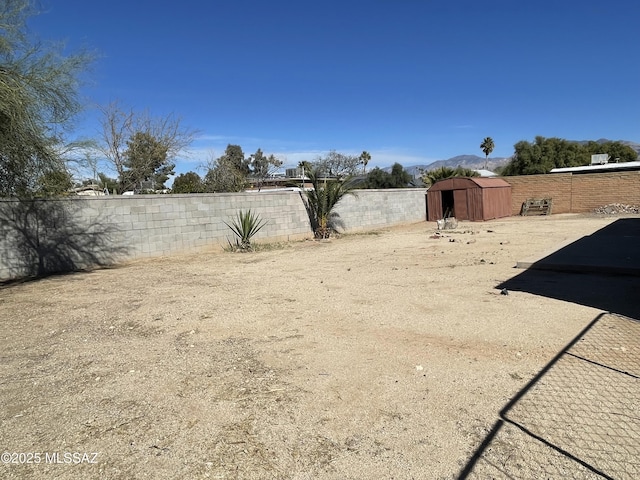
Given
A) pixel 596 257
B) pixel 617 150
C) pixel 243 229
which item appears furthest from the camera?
pixel 617 150

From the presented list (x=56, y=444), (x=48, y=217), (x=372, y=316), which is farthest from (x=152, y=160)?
(x=56, y=444)

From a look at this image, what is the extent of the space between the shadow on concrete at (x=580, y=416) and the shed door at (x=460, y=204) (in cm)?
2046

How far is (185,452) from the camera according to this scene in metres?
2.95

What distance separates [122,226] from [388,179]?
43037 millimetres

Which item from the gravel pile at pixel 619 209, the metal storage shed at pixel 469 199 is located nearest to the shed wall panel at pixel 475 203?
the metal storage shed at pixel 469 199

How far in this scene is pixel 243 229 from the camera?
Answer: 595 inches

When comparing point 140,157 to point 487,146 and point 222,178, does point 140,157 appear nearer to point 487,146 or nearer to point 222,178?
point 222,178

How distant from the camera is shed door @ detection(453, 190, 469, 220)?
85.7ft

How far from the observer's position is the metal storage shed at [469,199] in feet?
83.5

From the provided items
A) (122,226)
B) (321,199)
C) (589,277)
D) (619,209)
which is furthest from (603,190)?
(122,226)

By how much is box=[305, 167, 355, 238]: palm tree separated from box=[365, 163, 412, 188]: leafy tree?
1314 inches

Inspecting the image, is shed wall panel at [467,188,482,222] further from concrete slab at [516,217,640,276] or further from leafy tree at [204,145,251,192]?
leafy tree at [204,145,251,192]

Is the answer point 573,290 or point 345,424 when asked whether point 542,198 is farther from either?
point 345,424

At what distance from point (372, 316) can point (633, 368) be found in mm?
3032
